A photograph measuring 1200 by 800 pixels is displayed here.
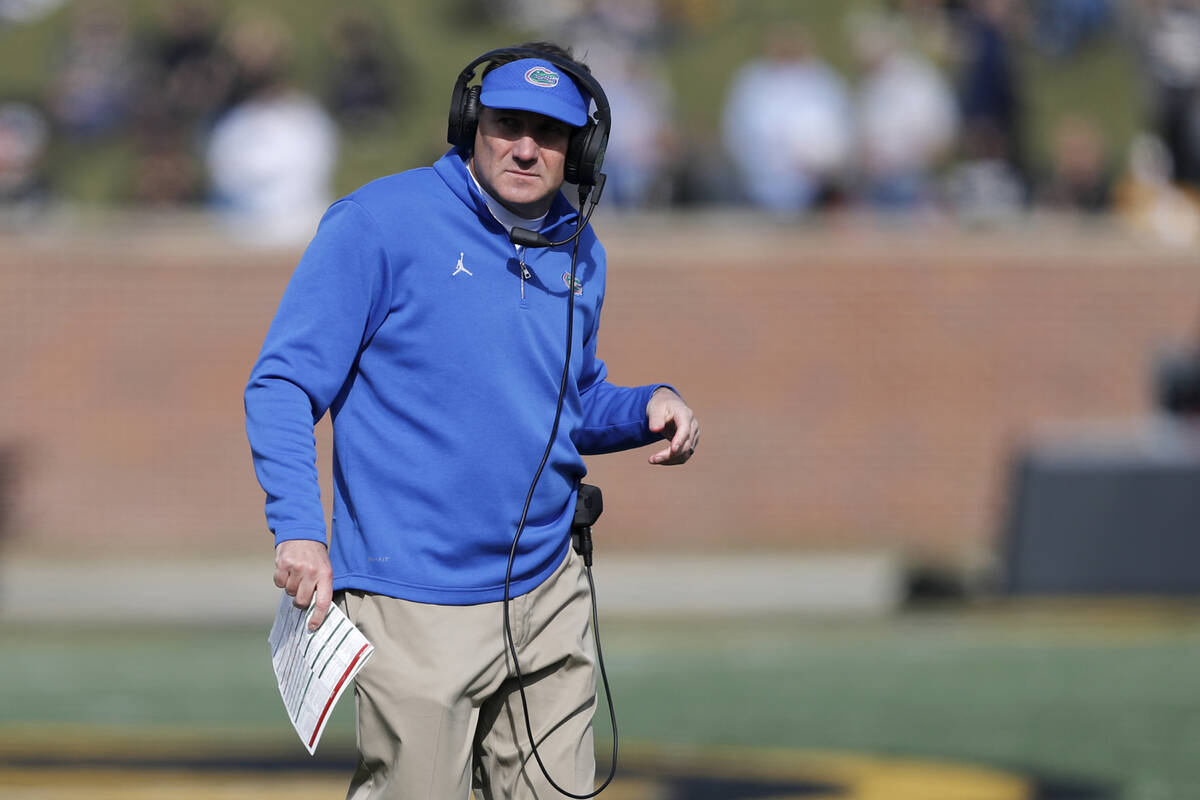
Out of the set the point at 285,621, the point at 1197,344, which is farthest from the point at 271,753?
the point at 1197,344

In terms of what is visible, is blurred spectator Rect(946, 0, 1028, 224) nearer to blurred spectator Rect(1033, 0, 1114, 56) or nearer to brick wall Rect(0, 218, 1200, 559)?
brick wall Rect(0, 218, 1200, 559)

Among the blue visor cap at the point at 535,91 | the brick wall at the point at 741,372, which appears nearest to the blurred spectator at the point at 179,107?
the brick wall at the point at 741,372

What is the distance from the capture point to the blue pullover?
11.5ft

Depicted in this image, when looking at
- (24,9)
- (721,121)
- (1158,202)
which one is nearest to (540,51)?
(1158,202)

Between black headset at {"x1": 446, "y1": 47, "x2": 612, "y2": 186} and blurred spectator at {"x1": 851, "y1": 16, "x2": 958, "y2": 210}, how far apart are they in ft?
34.9

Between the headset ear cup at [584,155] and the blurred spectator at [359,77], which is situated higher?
the blurred spectator at [359,77]

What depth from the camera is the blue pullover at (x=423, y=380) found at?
11.5 ft

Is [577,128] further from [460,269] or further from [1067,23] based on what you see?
[1067,23]

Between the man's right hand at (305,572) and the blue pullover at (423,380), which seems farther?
the blue pullover at (423,380)

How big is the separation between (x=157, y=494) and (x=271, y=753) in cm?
747

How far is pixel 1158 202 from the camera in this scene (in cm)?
1477

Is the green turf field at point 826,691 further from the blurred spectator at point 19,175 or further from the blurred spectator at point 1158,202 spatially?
the blurred spectator at point 19,175

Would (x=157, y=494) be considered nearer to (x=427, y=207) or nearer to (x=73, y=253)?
(x=73, y=253)

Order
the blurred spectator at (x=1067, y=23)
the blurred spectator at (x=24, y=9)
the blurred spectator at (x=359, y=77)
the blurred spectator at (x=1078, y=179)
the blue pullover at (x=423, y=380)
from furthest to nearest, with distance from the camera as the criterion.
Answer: the blurred spectator at (x=24, y=9)
the blurred spectator at (x=1067, y=23)
the blurred spectator at (x=359, y=77)
the blurred spectator at (x=1078, y=179)
the blue pullover at (x=423, y=380)
